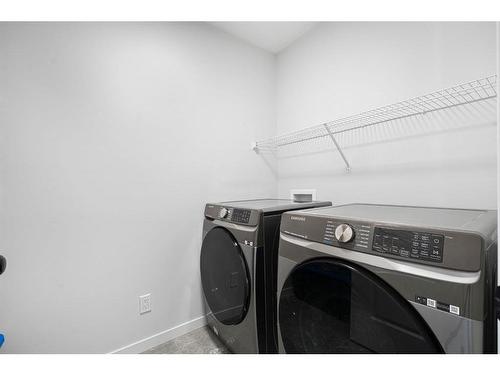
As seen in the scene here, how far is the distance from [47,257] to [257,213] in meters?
1.15

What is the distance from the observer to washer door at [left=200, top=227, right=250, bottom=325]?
128 cm

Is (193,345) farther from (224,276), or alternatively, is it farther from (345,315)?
(345,315)

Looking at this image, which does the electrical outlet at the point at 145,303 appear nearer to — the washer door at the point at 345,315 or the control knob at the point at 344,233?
the washer door at the point at 345,315

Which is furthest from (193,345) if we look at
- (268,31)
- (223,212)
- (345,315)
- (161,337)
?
(268,31)

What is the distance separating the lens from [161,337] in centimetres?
162

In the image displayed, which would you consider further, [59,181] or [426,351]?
[59,181]

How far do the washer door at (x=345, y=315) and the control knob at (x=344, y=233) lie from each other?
0.08 m

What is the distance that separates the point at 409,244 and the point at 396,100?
3.63 ft

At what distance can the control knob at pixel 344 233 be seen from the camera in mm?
796

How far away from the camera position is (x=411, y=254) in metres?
0.67

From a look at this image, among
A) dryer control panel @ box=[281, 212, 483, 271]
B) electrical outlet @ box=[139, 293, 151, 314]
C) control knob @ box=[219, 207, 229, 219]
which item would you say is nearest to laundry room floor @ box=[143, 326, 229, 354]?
electrical outlet @ box=[139, 293, 151, 314]

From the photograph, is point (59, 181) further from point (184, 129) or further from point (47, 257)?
point (184, 129)
